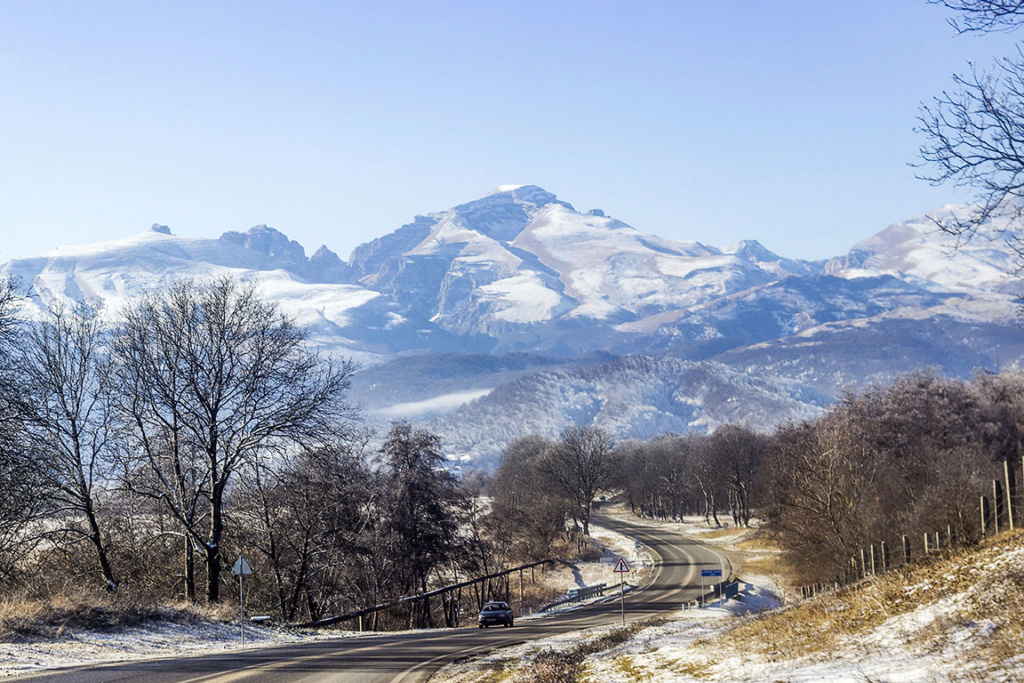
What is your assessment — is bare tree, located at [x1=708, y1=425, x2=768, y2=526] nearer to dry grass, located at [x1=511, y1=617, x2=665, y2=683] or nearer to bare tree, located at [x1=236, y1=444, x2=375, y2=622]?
bare tree, located at [x1=236, y1=444, x2=375, y2=622]

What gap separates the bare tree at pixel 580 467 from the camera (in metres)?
126

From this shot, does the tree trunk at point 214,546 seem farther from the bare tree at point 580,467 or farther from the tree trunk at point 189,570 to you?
the bare tree at point 580,467

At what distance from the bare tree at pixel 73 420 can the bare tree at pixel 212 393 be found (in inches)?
60.3

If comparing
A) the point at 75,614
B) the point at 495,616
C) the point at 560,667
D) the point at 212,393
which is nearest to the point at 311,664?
the point at 560,667

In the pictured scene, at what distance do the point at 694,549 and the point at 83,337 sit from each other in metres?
83.4

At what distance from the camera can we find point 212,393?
32.8 metres

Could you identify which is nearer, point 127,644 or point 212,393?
point 127,644

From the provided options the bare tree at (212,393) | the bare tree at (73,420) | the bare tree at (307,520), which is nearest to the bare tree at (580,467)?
the bare tree at (307,520)

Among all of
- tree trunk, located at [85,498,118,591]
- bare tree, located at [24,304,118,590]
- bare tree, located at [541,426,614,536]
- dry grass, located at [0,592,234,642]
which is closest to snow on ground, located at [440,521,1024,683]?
dry grass, located at [0,592,234,642]

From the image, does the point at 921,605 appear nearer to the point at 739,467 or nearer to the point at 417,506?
the point at 417,506

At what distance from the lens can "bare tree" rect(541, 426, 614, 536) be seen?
A: 125688mm

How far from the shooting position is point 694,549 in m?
103

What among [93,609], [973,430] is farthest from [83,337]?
[973,430]

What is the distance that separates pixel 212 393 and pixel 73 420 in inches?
214
